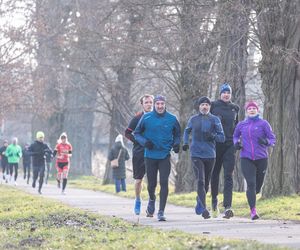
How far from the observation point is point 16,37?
29625mm

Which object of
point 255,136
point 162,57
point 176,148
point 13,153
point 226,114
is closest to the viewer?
point 176,148

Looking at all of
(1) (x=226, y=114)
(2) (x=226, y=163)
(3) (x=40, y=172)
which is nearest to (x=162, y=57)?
(3) (x=40, y=172)

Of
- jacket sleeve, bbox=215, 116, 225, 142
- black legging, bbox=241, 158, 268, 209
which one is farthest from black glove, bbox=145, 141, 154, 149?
black legging, bbox=241, 158, 268, 209

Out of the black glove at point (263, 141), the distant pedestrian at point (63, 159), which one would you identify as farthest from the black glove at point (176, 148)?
the distant pedestrian at point (63, 159)

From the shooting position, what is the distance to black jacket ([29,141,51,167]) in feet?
85.5

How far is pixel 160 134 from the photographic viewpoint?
13664mm

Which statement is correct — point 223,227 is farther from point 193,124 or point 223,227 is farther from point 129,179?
point 129,179

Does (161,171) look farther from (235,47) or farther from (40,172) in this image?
(40,172)

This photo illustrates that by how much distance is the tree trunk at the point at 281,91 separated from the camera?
1698cm

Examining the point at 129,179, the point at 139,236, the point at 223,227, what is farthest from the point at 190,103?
the point at 129,179

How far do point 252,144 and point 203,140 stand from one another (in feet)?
2.54

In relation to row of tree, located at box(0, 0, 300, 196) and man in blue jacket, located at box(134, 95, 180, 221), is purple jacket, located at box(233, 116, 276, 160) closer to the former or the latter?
man in blue jacket, located at box(134, 95, 180, 221)

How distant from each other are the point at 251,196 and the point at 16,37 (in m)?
17.8

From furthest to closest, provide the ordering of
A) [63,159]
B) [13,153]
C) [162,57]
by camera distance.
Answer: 1. [13,153]
2. [63,159]
3. [162,57]
